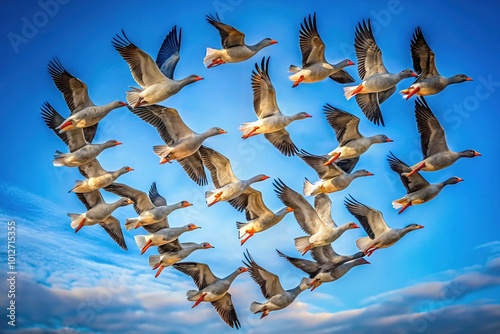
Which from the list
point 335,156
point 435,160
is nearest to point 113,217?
point 335,156

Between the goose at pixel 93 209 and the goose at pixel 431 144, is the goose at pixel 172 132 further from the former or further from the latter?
the goose at pixel 431 144

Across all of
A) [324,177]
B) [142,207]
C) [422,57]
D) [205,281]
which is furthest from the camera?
[142,207]

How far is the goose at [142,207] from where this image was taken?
18156 millimetres

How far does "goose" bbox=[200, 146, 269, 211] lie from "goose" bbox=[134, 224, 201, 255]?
1267mm

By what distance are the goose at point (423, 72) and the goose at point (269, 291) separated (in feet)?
18.7

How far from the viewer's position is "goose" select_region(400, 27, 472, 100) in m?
16.6

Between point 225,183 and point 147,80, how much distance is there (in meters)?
3.20

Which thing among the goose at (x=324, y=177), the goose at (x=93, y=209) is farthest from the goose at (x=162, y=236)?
the goose at (x=324, y=177)

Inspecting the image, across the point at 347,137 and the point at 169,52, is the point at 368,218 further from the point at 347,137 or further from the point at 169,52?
the point at 169,52

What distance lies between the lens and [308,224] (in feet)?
60.4

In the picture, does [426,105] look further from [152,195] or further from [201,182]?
[152,195]

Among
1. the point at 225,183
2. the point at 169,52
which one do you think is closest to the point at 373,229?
the point at 225,183

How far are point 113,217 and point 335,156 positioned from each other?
654cm

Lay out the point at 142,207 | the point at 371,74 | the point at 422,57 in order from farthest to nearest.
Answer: the point at 142,207 < the point at 371,74 < the point at 422,57
